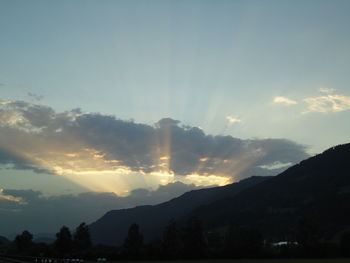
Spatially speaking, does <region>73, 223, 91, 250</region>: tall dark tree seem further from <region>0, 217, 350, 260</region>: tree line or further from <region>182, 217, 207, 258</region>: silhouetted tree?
<region>182, 217, 207, 258</region>: silhouetted tree

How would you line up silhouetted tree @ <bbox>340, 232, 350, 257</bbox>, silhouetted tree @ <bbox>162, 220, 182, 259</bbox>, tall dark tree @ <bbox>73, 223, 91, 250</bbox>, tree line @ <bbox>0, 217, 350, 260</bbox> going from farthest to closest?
tall dark tree @ <bbox>73, 223, 91, 250</bbox> → silhouetted tree @ <bbox>162, 220, 182, 259</bbox> → tree line @ <bbox>0, 217, 350, 260</bbox> → silhouetted tree @ <bbox>340, 232, 350, 257</bbox>

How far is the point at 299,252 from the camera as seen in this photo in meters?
97.2

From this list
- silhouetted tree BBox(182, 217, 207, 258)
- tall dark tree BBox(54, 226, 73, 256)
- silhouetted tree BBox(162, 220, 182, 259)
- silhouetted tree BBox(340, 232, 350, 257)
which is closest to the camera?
silhouetted tree BBox(340, 232, 350, 257)

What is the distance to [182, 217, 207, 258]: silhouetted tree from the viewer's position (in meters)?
111

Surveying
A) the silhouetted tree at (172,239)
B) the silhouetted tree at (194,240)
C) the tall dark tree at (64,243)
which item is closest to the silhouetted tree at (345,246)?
the silhouetted tree at (194,240)

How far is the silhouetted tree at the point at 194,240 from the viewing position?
364 feet

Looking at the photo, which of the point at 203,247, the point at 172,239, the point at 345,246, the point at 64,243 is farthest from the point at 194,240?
the point at 64,243

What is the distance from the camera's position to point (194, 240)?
117 meters

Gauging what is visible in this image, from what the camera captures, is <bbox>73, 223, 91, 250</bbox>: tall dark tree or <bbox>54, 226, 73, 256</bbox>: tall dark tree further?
<bbox>73, 223, 91, 250</bbox>: tall dark tree

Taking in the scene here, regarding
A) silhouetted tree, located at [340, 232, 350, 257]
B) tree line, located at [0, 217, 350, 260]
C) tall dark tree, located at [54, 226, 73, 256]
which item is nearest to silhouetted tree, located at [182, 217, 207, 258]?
tree line, located at [0, 217, 350, 260]

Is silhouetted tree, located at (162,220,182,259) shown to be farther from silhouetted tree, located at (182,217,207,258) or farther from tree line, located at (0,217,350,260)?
silhouetted tree, located at (182,217,207,258)

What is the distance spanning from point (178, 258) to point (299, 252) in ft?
105

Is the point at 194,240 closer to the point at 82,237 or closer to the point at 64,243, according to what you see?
the point at 64,243

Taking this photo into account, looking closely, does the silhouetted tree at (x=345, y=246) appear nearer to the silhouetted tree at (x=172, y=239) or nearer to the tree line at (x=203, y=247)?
the tree line at (x=203, y=247)
